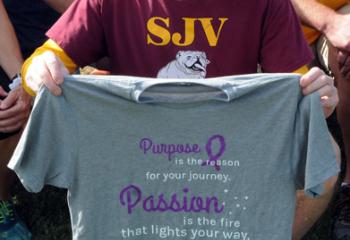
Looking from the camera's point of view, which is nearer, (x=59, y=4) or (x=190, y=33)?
(x=190, y=33)

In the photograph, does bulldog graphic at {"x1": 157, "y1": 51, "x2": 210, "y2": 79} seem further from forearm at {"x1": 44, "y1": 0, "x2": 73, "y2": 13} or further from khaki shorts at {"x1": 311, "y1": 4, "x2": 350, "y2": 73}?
khaki shorts at {"x1": 311, "y1": 4, "x2": 350, "y2": 73}

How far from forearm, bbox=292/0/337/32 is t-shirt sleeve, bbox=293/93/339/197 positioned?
0.90 meters

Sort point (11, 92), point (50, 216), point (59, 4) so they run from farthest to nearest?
point (50, 216) < point (59, 4) < point (11, 92)

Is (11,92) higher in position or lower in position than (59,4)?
lower

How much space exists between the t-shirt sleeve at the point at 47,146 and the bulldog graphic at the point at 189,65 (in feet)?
1.16

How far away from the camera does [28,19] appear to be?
98.9 inches

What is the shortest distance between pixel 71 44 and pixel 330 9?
1080mm

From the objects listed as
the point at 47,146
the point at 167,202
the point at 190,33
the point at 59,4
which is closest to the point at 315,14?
the point at 190,33

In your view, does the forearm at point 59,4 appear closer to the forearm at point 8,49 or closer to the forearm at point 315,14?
the forearm at point 8,49

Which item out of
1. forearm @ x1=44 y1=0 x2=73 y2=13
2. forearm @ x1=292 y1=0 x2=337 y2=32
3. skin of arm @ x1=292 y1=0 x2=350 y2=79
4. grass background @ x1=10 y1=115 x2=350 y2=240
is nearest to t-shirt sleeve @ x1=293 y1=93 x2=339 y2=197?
skin of arm @ x1=292 y1=0 x2=350 y2=79

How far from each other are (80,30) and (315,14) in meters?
1.00

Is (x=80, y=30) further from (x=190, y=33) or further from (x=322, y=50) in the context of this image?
(x=322, y=50)

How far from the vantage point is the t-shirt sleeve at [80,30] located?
1685 mm

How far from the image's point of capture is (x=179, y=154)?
153 centimetres
